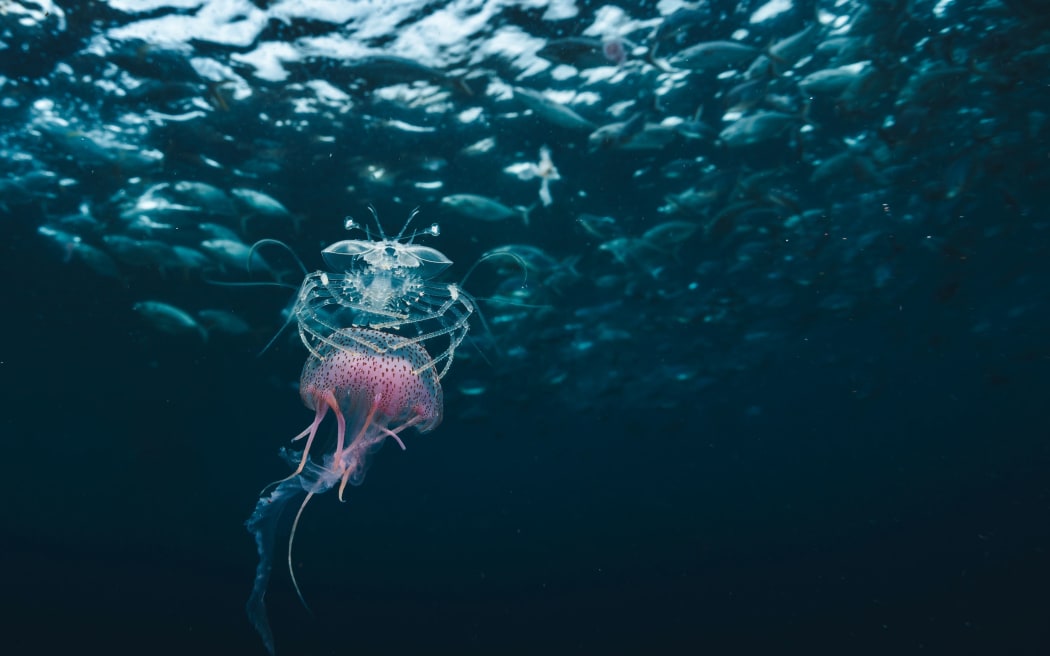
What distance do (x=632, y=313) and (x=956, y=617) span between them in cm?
2828

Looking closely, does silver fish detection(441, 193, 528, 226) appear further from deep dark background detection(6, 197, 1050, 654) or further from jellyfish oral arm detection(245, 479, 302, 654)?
deep dark background detection(6, 197, 1050, 654)

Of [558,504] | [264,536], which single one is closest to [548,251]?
[264,536]

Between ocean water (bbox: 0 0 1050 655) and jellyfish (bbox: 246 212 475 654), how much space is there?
68cm

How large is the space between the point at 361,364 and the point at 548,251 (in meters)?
5.50

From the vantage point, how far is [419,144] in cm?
689

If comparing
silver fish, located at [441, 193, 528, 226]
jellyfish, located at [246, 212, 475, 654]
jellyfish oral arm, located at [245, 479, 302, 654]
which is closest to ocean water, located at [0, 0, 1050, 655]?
silver fish, located at [441, 193, 528, 226]

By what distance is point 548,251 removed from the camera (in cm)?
940

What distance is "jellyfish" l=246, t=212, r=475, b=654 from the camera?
161 inches

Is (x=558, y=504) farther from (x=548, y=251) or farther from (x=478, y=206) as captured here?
(x=478, y=206)

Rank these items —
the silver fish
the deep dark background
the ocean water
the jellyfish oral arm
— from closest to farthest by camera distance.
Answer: the jellyfish oral arm
the ocean water
the silver fish
the deep dark background

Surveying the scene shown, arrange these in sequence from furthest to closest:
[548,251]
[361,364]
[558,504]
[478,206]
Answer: [558,504], [548,251], [478,206], [361,364]

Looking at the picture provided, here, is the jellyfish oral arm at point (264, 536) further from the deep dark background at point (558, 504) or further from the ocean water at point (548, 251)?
the deep dark background at point (558, 504)

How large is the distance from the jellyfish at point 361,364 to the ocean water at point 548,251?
2.23 ft

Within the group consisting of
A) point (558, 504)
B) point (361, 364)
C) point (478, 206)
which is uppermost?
point (361, 364)
